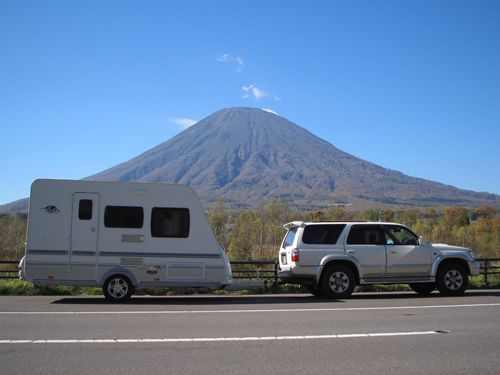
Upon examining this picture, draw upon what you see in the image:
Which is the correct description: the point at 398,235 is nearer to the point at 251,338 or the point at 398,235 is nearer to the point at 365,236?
the point at 365,236

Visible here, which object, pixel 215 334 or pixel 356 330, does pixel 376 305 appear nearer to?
pixel 356 330

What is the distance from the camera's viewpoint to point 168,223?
40.7 ft

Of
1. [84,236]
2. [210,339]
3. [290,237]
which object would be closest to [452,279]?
[290,237]

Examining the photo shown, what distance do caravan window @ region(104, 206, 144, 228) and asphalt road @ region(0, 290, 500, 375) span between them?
6.25 ft

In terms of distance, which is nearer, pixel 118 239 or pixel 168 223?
pixel 118 239

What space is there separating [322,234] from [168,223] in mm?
3898

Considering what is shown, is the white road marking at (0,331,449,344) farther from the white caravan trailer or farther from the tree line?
the tree line

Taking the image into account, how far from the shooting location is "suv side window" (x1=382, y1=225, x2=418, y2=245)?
43.6 ft

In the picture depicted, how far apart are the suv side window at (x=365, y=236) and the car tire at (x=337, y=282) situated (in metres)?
0.76

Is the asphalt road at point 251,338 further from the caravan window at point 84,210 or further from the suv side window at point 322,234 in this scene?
the caravan window at point 84,210

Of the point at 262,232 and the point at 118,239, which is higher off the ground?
the point at 262,232

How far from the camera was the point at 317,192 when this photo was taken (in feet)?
604

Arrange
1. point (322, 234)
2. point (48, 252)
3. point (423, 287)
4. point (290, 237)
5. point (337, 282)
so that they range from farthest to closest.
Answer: point (423, 287)
point (290, 237)
point (322, 234)
point (337, 282)
point (48, 252)

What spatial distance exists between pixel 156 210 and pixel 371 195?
180 meters
